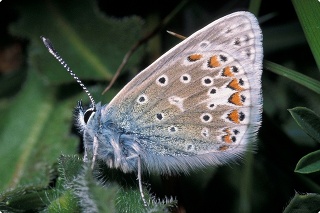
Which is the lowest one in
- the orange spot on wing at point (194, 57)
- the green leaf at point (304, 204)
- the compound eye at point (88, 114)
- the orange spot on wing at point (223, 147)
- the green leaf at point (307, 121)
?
the green leaf at point (304, 204)

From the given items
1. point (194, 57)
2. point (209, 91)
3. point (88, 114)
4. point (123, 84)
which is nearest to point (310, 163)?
point (209, 91)

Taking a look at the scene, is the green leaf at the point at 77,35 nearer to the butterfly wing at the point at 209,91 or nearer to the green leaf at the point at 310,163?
the butterfly wing at the point at 209,91

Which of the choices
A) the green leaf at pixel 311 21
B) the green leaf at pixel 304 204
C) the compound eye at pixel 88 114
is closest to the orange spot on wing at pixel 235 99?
the green leaf at pixel 311 21

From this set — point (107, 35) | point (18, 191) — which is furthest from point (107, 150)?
point (107, 35)

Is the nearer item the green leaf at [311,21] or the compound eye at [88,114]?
the green leaf at [311,21]

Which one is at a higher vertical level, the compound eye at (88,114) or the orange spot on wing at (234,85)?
the compound eye at (88,114)

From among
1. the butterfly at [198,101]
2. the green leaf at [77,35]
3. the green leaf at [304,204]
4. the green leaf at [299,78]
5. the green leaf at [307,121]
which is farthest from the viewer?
the green leaf at [77,35]

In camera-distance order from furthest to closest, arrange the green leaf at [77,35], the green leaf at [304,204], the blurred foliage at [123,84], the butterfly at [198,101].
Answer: the green leaf at [77,35], the blurred foliage at [123,84], the butterfly at [198,101], the green leaf at [304,204]
